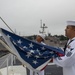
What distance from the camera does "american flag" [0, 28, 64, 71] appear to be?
14.3 ft

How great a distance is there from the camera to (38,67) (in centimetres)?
448

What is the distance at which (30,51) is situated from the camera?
4.43 m

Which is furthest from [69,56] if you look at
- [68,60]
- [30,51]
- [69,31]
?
[30,51]

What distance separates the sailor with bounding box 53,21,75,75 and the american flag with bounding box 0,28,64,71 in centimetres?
17

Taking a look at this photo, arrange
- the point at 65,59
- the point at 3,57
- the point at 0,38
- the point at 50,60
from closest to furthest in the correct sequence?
the point at 65,59 → the point at 50,60 → the point at 0,38 → the point at 3,57

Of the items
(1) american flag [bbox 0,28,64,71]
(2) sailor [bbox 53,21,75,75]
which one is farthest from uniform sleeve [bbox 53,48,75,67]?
(1) american flag [bbox 0,28,64,71]

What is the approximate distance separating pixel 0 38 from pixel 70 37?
1349 millimetres

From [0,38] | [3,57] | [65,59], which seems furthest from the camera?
[3,57]

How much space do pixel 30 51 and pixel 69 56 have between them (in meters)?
0.68

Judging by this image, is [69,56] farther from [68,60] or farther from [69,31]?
[69,31]

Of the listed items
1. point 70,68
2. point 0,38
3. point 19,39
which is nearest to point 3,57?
point 0,38

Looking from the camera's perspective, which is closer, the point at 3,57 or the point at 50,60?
the point at 50,60

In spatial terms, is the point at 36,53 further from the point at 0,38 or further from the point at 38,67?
the point at 0,38

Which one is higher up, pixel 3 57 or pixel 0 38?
pixel 0 38
